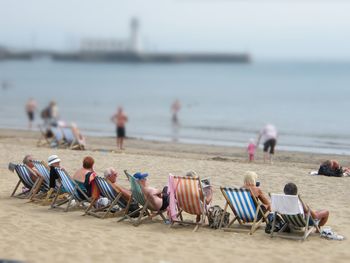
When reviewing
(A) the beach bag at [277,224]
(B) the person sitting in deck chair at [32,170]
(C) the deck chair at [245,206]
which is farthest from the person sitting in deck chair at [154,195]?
(B) the person sitting in deck chair at [32,170]

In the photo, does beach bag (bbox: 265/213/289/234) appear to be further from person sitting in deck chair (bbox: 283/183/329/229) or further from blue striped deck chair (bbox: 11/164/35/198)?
blue striped deck chair (bbox: 11/164/35/198)

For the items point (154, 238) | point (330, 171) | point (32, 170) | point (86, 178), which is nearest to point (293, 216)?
point (154, 238)

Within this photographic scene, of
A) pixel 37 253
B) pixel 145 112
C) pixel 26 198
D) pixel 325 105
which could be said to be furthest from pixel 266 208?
pixel 325 105

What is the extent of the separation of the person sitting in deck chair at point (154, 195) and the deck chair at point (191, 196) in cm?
25

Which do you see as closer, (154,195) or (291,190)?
(291,190)

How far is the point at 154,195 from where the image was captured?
9.40 meters

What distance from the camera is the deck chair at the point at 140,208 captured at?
9336 millimetres

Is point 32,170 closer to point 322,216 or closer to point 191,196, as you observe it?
point 191,196

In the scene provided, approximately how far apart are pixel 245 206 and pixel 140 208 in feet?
5.00

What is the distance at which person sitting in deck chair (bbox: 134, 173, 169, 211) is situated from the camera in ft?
30.7

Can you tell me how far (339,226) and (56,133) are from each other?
11.0 metres

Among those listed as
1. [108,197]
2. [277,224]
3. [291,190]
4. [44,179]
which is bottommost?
[277,224]

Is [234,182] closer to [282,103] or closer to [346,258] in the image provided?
[346,258]

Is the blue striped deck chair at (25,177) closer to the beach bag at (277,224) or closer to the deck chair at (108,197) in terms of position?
the deck chair at (108,197)
